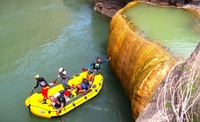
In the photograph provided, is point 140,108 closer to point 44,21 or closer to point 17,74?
point 17,74

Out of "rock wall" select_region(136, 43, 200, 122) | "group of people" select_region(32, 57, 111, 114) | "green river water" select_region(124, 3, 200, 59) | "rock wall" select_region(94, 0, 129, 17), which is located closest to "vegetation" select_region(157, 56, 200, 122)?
"rock wall" select_region(136, 43, 200, 122)

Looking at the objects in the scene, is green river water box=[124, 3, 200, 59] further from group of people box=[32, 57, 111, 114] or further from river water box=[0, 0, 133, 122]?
group of people box=[32, 57, 111, 114]

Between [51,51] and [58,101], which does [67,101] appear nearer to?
[58,101]

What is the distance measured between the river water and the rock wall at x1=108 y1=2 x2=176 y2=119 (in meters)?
1.14

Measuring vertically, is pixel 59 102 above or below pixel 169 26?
below

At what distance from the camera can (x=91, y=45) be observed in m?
14.2

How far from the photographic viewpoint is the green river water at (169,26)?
29.4ft

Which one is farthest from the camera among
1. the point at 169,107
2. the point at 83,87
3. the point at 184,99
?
the point at 83,87

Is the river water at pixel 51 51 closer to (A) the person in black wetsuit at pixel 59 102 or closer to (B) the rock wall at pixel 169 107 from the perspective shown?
(A) the person in black wetsuit at pixel 59 102

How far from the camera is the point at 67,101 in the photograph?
9.24 metres

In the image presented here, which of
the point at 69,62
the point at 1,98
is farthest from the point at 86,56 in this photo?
the point at 1,98

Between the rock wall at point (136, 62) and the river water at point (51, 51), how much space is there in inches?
45.0

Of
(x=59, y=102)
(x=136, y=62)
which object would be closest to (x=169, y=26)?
(x=136, y=62)

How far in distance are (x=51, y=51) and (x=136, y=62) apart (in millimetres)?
6089
